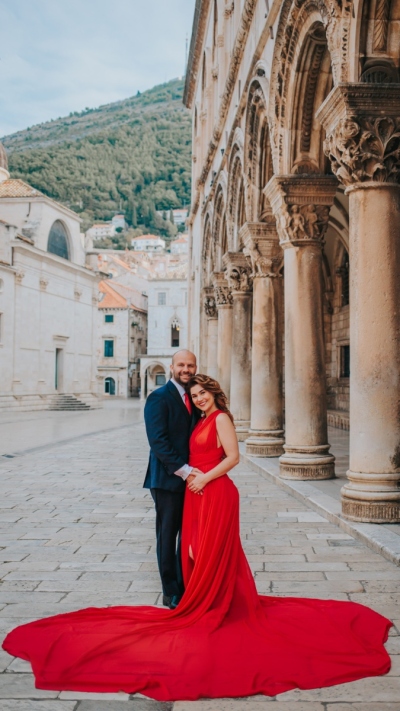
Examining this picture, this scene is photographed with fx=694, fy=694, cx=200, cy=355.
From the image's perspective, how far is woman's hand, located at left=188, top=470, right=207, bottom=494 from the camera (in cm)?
441

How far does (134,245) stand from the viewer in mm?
150750

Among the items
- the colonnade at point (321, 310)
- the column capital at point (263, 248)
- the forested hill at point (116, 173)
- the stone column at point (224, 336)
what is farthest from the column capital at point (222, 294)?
the forested hill at point (116, 173)

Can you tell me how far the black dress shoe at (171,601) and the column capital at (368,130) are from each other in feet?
14.7

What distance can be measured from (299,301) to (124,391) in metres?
60.9

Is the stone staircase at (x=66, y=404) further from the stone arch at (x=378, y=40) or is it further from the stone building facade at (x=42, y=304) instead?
the stone arch at (x=378, y=40)

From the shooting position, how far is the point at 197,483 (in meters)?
4.43

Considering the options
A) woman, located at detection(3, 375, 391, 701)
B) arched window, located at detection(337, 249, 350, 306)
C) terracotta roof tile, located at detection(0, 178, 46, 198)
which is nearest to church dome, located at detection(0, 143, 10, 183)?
terracotta roof tile, located at detection(0, 178, 46, 198)

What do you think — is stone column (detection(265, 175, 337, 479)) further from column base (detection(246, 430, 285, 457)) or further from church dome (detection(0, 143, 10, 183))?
church dome (detection(0, 143, 10, 183))

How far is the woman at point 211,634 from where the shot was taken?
3404 mm

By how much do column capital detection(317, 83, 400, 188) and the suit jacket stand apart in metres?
3.51

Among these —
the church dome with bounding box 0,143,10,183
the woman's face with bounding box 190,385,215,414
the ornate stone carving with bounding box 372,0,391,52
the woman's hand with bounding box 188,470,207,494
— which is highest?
the church dome with bounding box 0,143,10,183

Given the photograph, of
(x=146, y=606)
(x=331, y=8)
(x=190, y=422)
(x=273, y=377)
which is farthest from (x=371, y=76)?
(x=273, y=377)

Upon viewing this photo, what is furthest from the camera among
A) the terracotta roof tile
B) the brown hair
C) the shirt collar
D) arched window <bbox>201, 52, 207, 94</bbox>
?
the terracotta roof tile

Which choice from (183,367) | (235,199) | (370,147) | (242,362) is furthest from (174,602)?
(235,199)
